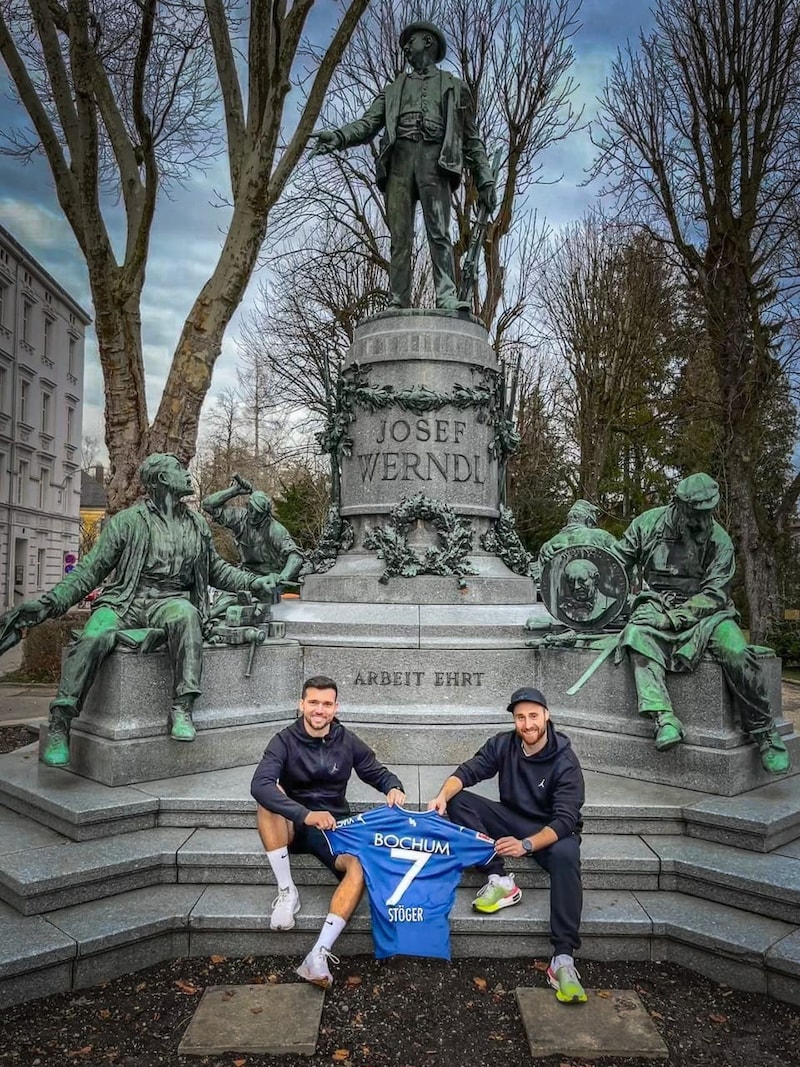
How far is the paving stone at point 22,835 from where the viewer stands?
4934 millimetres

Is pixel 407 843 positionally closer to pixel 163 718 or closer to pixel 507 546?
pixel 163 718

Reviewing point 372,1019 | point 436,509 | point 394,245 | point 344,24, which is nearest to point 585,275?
point 344,24

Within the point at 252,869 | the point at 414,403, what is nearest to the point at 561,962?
the point at 252,869

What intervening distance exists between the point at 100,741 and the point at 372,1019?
289cm

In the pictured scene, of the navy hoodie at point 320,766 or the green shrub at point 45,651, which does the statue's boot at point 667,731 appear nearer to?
the navy hoodie at point 320,766

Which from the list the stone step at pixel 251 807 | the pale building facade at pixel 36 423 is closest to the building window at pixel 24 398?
the pale building facade at pixel 36 423

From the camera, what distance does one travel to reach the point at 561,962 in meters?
3.95

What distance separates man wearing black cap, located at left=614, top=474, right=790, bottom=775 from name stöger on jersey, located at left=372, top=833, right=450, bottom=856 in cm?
204

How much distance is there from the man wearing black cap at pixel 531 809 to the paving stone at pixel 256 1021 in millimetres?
1060

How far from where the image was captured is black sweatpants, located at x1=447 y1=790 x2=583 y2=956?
402 cm

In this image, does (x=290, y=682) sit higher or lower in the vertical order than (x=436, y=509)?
lower

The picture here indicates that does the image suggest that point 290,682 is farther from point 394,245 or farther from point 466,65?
point 466,65

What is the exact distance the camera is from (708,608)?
6242mm

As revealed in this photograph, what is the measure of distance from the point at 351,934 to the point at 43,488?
39.7 metres
